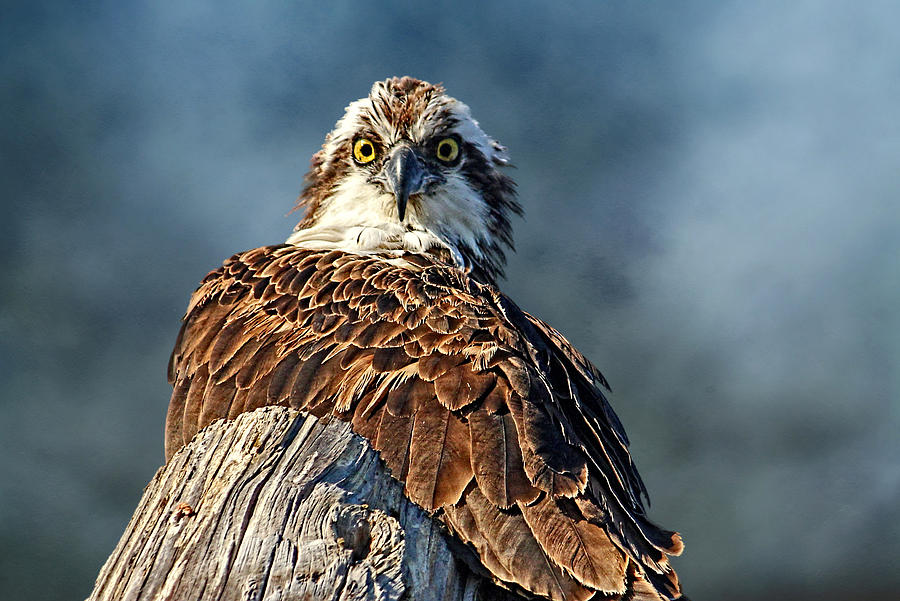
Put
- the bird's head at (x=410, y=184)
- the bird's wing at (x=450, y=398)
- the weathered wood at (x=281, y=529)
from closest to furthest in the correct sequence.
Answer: the weathered wood at (x=281, y=529) → the bird's wing at (x=450, y=398) → the bird's head at (x=410, y=184)

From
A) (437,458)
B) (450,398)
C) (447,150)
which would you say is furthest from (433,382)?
(447,150)

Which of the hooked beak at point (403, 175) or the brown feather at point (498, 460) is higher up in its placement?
the hooked beak at point (403, 175)

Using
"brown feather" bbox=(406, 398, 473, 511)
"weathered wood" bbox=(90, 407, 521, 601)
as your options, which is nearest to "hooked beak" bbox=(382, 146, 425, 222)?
"brown feather" bbox=(406, 398, 473, 511)

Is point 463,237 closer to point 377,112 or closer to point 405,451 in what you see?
point 377,112

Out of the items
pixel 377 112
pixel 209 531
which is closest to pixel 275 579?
pixel 209 531

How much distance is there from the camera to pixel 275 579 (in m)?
2.30

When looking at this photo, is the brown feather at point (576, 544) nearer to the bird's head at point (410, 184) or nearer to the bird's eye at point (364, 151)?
the bird's head at point (410, 184)

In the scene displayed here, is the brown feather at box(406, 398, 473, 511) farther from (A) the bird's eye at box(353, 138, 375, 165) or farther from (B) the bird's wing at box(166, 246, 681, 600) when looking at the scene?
(A) the bird's eye at box(353, 138, 375, 165)

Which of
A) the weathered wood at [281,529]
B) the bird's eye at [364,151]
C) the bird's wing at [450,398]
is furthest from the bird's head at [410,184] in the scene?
the weathered wood at [281,529]

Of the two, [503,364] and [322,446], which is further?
[503,364]

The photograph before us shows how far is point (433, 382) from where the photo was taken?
3.28 metres

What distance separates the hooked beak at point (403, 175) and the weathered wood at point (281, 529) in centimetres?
314

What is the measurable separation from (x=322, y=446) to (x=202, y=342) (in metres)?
2.12

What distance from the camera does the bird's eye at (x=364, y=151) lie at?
20.9ft
